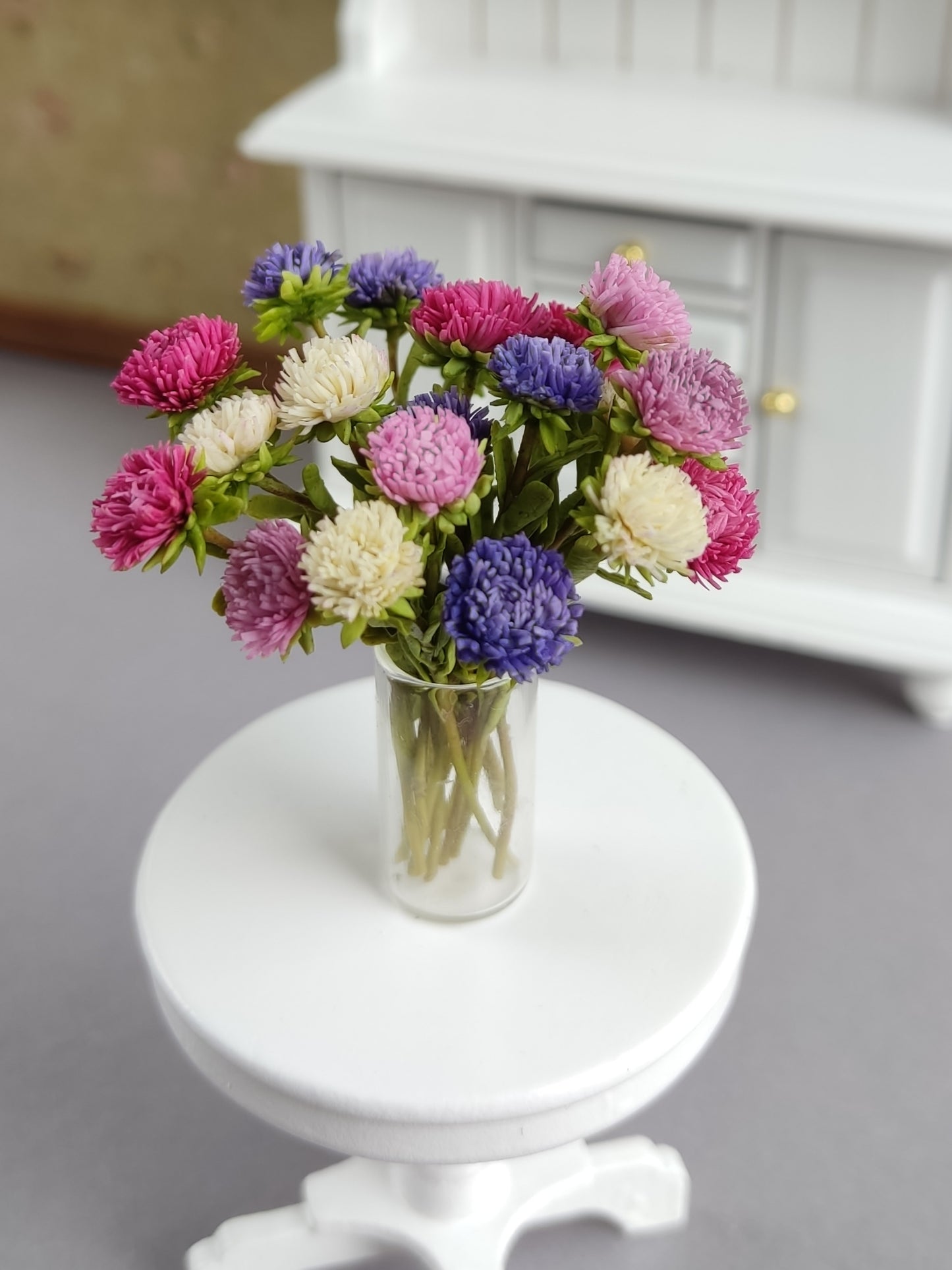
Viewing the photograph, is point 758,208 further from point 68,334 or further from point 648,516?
point 68,334

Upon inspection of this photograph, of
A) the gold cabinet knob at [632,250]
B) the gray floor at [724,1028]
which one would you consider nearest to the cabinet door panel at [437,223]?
the gold cabinet knob at [632,250]

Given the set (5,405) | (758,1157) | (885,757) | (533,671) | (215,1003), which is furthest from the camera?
(5,405)

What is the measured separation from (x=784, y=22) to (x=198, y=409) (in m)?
1.40

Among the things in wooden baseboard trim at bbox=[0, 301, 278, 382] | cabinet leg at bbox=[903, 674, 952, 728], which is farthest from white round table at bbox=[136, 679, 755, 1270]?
wooden baseboard trim at bbox=[0, 301, 278, 382]

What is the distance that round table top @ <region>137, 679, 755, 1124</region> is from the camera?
2.98 feet

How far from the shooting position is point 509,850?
3.27 feet

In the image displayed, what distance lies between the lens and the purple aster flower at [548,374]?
792 millimetres

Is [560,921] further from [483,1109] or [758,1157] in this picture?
[758,1157]

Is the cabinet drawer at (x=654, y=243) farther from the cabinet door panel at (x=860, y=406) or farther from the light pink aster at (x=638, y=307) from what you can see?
the light pink aster at (x=638, y=307)

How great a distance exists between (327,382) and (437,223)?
1.14 metres

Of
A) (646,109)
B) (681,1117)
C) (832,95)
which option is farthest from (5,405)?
(681,1117)

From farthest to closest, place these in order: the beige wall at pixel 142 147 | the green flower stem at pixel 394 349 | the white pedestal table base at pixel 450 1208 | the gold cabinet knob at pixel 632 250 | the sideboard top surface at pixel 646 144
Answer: the beige wall at pixel 142 147
the gold cabinet knob at pixel 632 250
the sideboard top surface at pixel 646 144
the white pedestal table base at pixel 450 1208
the green flower stem at pixel 394 349

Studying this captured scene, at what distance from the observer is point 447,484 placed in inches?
30.0

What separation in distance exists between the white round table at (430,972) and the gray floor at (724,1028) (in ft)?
0.39
